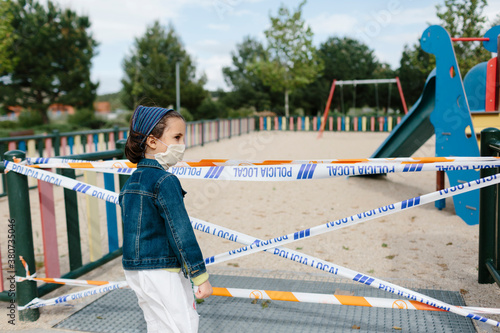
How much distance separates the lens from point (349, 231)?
5.84 meters

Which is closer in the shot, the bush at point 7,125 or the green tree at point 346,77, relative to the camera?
the bush at point 7,125

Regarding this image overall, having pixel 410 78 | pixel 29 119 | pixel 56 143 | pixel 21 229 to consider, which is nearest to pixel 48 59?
pixel 29 119

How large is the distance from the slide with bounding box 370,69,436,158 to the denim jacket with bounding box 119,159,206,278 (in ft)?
21.2

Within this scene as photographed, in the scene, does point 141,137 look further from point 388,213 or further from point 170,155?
point 388,213

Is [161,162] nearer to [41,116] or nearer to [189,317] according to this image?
[189,317]

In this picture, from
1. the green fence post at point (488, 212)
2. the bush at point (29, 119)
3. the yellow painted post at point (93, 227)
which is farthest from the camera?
the bush at point (29, 119)

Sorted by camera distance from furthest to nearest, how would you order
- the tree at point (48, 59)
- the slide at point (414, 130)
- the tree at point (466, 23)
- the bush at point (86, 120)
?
the tree at point (48, 59) < the bush at point (86, 120) < the tree at point (466, 23) < the slide at point (414, 130)

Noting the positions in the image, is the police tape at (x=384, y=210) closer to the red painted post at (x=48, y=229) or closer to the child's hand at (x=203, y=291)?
the child's hand at (x=203, y=291)

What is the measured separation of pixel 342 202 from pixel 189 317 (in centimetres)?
584

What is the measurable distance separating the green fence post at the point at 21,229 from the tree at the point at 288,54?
28536 millimetres

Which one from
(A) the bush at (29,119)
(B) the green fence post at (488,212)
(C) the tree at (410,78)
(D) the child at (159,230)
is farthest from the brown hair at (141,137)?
(C) the tree at (410,78)

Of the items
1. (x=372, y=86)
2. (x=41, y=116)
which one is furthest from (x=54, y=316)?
(x=372, y=86)

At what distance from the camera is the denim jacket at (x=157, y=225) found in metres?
1.87

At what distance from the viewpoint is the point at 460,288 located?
12.4 ft
